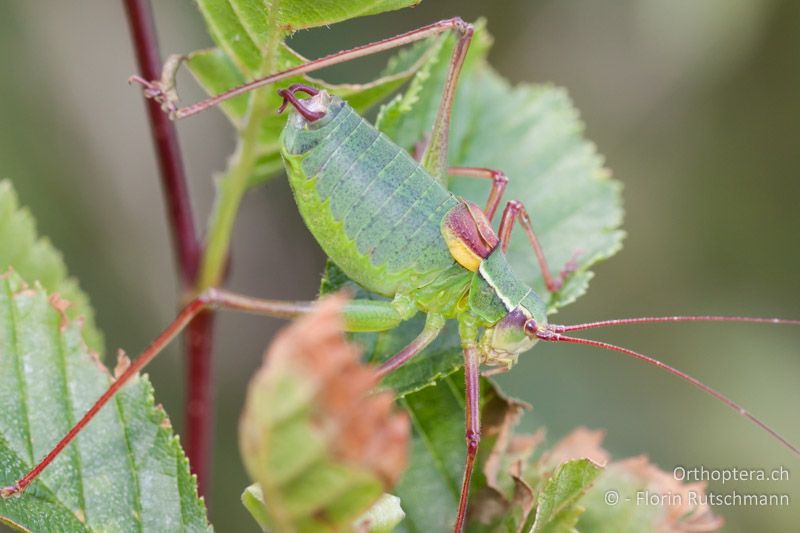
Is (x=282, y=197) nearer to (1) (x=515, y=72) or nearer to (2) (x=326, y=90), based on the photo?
(1) (x=515, y=72)

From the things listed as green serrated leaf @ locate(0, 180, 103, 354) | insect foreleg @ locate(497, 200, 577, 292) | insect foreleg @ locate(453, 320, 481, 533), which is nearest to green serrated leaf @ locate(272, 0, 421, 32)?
insect foreleg @ locate(497, 200, 577, 292)

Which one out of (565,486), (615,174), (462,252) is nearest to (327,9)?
(462,252)

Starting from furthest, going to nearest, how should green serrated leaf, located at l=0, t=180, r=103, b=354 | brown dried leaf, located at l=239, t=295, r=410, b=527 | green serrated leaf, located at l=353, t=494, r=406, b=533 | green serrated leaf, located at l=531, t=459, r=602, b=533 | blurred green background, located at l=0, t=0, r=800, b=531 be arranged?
blurred green background, located at l=0, t=0, r=800, b=531 → green serrated leaf, located at l=0, t=180, r=103, b=354 → green serrated leaf, located at l=531, t=459, r=602, b=533 → green serrated leaf, located at l=353, t=494, r=406, b=533 → brown dried leaf, located at l=239, t=295, r=410, b=527

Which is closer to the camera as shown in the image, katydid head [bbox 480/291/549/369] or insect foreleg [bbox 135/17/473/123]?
insect foreleg [bbox 135/17/473/123]

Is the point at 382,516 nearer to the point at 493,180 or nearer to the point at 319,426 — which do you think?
the point at 319,426

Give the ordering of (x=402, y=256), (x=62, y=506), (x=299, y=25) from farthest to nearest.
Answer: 1. (x=402, y=256)
2. (x=299, y=25)
3. (x=62, y=506)

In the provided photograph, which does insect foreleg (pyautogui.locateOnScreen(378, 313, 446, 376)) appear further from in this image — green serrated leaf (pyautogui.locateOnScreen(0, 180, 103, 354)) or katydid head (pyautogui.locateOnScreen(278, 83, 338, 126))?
green serrated leaf (pyautogui.locateOnScreen(0, 180, 103, 354))

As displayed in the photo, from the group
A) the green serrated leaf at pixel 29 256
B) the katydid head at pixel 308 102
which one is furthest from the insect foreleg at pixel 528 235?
the green serrated leaf at pixel 29 256

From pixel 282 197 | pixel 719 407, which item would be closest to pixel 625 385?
pixel 719 407
